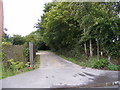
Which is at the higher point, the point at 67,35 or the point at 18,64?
the point at 67,35

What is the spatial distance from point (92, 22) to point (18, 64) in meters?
A: 5.51

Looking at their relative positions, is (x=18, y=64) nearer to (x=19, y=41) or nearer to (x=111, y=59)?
(x=111, y=59)

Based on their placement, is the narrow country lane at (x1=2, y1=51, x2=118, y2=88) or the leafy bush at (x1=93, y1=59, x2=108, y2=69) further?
the leafy bush at (x1=93, y1=59, x2=108, y2=69)

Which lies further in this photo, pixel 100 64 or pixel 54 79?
pixel 100 64

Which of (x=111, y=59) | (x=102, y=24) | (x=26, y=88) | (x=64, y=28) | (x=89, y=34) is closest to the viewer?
(x=26, y=88)

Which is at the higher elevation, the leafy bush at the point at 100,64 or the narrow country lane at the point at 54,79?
the leafy bush at the point at 100,64

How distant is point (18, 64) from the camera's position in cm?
679

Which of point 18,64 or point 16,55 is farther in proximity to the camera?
point 16,55

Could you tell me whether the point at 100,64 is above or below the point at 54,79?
above

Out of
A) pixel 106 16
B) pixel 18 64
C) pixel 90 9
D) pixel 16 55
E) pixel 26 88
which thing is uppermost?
pixel 90 9

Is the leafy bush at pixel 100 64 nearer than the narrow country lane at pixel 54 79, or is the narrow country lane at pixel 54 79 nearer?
the narrow country lane at pixel 54 79

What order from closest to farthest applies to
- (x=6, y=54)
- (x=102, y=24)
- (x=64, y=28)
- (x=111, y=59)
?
(x=6, y=54) → (x=102, y=24) → (x=111, y=59) → (x=64, y=28)

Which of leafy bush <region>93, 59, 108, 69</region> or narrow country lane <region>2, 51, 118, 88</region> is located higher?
leafy bush <region>93, 59, 108, 69</region>

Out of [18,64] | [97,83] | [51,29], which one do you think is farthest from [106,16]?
[51,29]
